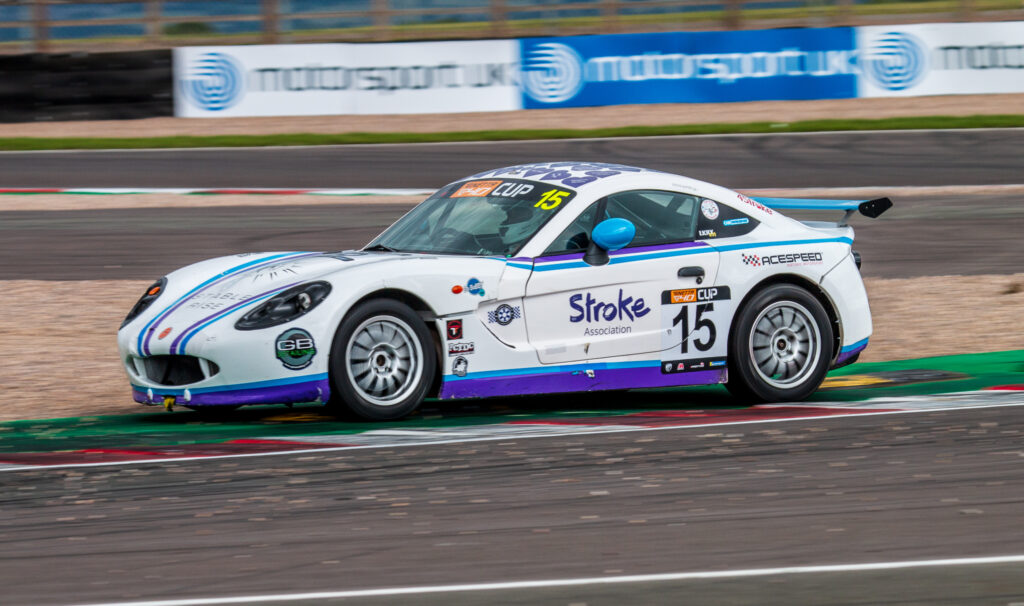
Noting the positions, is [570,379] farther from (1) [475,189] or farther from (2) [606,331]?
(1) [475,189]

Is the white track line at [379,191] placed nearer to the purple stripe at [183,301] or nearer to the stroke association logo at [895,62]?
the stroke association logo at [895,62]

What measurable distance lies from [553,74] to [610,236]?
732 inches

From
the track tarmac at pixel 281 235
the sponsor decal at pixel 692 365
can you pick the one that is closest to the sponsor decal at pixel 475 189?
the sponsor decal at pixel 692 365

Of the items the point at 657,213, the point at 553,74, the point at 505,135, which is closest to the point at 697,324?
the point at 657,213

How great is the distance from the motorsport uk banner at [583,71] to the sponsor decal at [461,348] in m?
18.3

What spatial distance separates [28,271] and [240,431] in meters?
6.49

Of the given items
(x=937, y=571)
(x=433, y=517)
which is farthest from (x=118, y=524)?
(x=937, y=571)

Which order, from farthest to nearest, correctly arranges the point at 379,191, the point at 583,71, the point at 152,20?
the point at 152,20
the point at 583,71
the point at 379,191

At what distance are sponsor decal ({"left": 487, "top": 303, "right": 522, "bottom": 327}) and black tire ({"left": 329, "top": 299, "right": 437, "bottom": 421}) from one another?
374mm

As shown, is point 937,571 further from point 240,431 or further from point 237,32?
point 237,32

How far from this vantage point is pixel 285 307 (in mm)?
7105

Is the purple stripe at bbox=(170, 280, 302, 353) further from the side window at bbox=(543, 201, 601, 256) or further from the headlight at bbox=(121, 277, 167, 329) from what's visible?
the side window at bbox=(543, 201, 601, 256)

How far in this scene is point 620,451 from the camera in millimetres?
6719

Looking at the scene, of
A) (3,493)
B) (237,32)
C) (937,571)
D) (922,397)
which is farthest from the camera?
(237,32)
